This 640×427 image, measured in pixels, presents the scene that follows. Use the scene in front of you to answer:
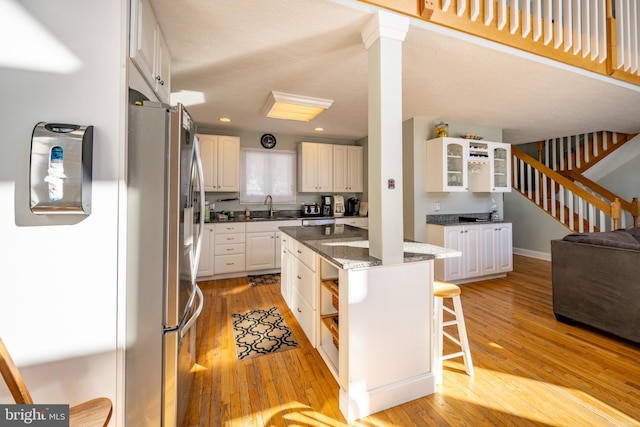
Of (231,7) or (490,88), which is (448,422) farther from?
(490,88)

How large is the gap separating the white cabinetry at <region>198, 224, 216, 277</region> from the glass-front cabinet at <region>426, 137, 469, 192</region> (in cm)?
329

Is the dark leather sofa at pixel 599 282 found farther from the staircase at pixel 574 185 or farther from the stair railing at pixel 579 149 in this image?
the stair railing at pixel 579 149

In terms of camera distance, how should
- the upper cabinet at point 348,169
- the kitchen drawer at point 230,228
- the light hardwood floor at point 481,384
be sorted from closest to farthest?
the light hardwood floor at point 481,384
the kitchen drawer at point 230,228
the upper cabinet at point 348,169

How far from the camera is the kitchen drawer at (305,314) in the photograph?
2133 millimetres

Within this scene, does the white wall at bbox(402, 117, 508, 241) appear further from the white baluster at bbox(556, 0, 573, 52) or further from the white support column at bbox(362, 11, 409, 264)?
the white support column at bbox(362, 11, 409, 264)

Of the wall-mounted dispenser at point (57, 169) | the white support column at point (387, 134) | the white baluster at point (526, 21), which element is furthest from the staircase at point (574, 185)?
the wall-mounted dispenser at point (57, 169)

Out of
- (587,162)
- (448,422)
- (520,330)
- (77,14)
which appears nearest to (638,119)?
(587,162)

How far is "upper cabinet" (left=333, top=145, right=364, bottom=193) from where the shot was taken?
507cm

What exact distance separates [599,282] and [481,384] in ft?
5.14

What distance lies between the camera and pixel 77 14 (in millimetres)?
1204

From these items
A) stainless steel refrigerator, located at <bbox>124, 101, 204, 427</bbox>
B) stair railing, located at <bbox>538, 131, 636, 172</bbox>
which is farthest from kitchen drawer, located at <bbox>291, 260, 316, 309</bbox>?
stair railing, located at <bbox>538, 131, 636, 172</bbox>

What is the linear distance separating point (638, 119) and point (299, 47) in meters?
5.29

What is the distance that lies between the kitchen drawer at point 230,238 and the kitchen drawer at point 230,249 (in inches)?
1.8

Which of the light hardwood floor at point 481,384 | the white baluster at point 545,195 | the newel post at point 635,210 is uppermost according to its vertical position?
the white baluster at point 545,195
